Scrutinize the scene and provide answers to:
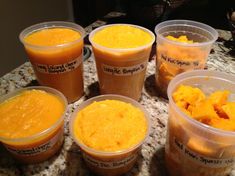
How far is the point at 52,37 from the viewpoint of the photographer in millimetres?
699

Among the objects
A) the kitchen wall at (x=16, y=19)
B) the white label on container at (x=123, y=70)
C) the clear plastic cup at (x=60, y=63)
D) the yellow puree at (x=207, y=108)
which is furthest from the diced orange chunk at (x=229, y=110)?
the kitchen wall at (x=16, y=19)

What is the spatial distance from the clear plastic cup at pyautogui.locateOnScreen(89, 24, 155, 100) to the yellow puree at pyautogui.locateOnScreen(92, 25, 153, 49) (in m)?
0.02

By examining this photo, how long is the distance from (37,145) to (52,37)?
31 cm

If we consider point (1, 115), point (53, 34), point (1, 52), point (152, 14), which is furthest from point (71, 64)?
point (1, 52)

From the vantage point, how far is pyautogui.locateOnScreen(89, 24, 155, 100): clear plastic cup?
0.63 metres

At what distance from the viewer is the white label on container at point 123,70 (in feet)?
2.14

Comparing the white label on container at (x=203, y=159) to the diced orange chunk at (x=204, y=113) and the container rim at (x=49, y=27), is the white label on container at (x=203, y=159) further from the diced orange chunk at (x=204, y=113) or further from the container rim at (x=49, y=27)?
the container rim at (x=49, y=27)

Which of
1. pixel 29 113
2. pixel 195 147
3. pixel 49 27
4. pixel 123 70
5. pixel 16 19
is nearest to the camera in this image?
pixel 195 147

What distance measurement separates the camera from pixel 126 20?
1.04 meters

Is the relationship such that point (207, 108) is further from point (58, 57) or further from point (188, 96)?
point (58, 57)

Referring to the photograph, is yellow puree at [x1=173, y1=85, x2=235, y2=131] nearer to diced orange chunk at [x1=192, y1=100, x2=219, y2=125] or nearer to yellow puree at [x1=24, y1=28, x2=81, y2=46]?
diced orange chunk at [x1=192, y1=100, x2=219, y2=125]

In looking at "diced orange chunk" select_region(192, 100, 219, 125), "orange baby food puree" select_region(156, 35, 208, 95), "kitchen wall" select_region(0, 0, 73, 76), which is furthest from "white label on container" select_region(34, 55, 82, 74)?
"kitchen wall" select_region(0, 0, 73, 76)

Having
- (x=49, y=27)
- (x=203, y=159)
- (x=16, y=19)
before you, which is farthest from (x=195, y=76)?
(x=16, y=19)

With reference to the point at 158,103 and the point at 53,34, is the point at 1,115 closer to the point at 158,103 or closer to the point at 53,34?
the point at 53,34
